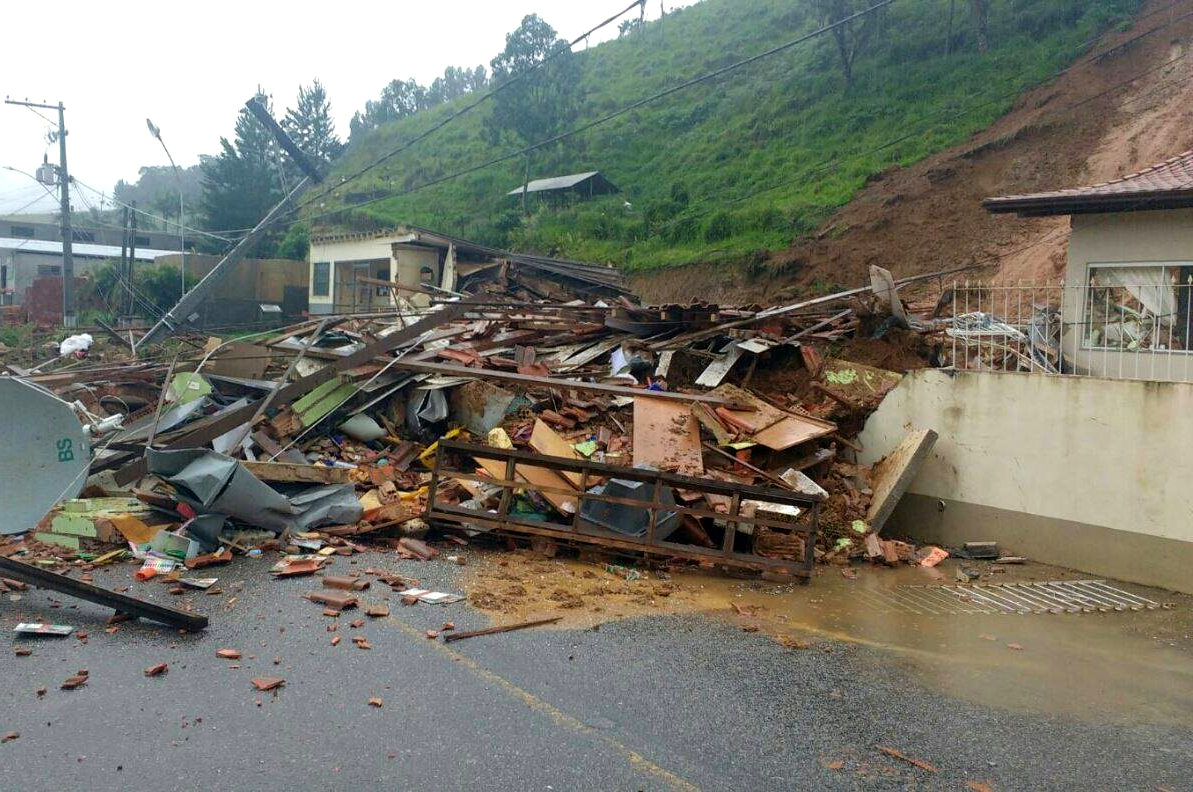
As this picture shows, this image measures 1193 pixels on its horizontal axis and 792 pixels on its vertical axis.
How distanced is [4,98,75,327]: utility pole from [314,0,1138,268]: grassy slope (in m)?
11.1

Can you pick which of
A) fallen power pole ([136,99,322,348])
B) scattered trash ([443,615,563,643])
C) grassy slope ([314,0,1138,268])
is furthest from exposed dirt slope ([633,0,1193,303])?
scattered trash ([443,615,563,643])

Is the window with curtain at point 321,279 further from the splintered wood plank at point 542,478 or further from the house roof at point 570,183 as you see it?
the splintered wood plank at point 542,478

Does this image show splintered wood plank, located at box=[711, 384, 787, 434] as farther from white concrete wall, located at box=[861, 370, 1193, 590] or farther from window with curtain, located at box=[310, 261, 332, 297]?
window with curtain, located at box=[310, 261, 332, 297]

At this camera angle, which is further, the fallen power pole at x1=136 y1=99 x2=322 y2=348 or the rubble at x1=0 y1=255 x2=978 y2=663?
the fallen power pole at x1=136 y1=99 x2=322 y2=348

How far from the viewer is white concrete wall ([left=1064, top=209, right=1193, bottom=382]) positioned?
9.73 meters

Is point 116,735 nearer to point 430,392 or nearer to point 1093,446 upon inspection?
point 430,392

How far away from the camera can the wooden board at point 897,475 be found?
994cm

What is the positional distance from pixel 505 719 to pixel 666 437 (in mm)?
5466

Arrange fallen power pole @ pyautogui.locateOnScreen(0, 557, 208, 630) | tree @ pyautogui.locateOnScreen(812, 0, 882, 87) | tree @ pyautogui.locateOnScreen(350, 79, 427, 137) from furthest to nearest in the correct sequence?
tree @ pyautogui.locateOnScreen(350, 79, 427, 137), tree @ pyautogui.locateOnScreen(812, 0, 882, 87), fallen power pole @ pyautogui.locateOnScreen(0, 557, 208, 630)

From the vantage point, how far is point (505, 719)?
15.9 feet

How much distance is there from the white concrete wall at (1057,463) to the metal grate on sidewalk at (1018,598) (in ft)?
2.00

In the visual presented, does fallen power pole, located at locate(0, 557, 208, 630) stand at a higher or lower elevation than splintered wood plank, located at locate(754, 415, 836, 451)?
lower

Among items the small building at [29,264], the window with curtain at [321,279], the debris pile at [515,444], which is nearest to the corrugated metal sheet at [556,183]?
the window with curtain at [321,279]

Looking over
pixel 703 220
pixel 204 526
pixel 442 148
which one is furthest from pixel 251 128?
pixel 204 526
